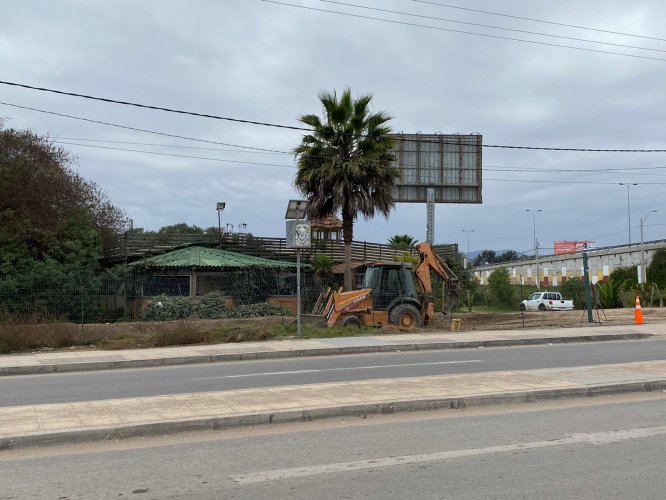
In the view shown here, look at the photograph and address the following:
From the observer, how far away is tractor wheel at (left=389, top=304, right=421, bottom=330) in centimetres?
2236

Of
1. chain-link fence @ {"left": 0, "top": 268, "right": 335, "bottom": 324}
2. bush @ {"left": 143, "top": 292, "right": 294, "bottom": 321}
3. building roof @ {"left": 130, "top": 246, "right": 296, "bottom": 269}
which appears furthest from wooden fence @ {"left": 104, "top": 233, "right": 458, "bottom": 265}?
bush @ {"left": 143, "top": 292, "right": 294, "bottom": 321}

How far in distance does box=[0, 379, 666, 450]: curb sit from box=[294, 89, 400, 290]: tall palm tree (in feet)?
56.5

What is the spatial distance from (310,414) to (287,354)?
324 inches

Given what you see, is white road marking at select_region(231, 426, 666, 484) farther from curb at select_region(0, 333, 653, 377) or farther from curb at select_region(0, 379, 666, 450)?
curb at select_region(0, 333, 653, 377)

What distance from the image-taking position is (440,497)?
217 inches

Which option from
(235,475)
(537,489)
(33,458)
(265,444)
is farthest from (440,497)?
(33,458)

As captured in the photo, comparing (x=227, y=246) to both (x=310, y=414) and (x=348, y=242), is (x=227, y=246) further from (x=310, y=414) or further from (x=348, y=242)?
(x=310, y=414)

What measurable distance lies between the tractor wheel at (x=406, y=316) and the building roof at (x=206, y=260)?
8.88 metres

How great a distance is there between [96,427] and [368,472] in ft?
11.2

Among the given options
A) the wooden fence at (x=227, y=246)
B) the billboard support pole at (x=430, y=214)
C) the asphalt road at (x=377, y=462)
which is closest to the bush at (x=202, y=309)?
the wooden fence at (x=227, y=246)

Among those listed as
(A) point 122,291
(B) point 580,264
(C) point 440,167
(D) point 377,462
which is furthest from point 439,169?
(B) point 580,264

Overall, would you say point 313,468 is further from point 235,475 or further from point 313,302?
point 313,302

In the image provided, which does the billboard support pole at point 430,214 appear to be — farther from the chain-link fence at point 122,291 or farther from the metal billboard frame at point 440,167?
the chain-link fence at point 122,291

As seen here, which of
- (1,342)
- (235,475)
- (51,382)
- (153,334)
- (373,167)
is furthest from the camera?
(373,167)
